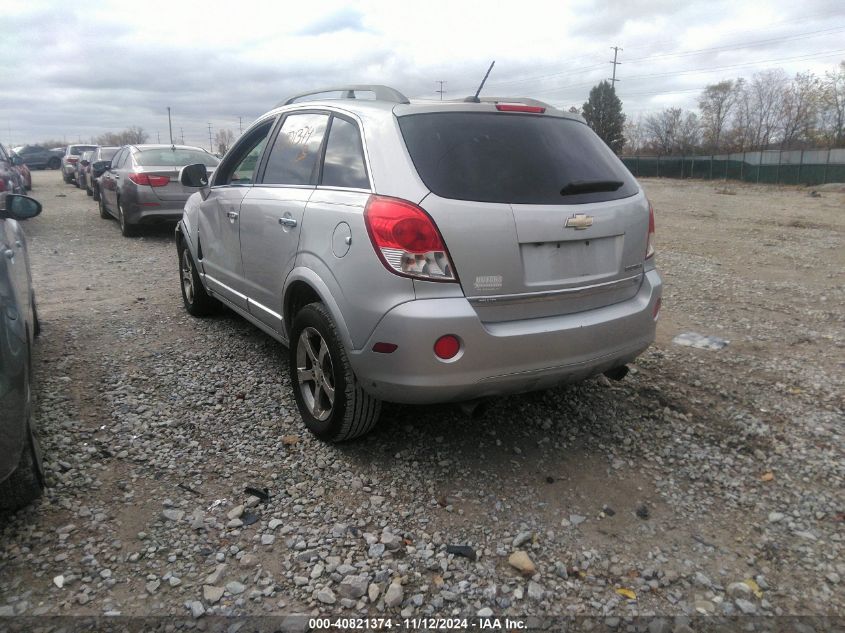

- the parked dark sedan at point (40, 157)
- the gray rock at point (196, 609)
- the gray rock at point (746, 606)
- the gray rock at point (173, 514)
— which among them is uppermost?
the parked dark sedan at point (40, 157)

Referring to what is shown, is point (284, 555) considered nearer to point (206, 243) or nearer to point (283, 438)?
point (283, 438)

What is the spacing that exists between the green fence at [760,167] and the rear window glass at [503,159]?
33596 millimetres

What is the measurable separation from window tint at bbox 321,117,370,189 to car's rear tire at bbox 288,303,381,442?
65 centimetres

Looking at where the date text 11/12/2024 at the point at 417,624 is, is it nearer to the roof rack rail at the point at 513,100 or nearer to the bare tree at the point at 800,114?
the roof rack rail at the point at 513,100

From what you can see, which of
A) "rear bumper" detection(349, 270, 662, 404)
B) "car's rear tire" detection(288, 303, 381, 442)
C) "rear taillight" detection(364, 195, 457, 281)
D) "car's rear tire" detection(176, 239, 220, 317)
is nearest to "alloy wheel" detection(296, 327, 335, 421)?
"car's rear tire" detection(288, 303, 381, 442)

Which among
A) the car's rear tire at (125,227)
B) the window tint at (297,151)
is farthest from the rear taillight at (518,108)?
the car's rear tire at (125,227)

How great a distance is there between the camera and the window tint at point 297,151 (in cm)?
380

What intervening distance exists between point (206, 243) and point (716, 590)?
13.9ft

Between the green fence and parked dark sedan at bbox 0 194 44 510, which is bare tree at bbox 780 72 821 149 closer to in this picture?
the green fence

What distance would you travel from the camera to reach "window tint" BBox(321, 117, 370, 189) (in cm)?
330

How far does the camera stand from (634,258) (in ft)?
11.4

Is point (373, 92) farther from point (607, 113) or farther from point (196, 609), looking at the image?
point (607, 113)

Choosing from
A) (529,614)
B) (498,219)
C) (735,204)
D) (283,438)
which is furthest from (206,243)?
(735,204)

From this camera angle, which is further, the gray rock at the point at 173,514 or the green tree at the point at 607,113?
the green tree at the point at 607,113
